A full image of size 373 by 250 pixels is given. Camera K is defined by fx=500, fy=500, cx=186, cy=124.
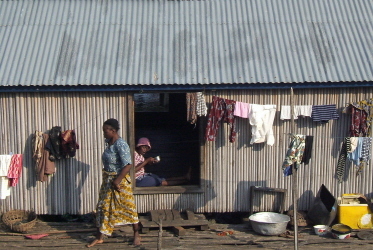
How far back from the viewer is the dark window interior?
471 inches

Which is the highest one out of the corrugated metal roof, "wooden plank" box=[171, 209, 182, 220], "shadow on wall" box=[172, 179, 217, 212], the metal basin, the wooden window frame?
the corrugated metal roof

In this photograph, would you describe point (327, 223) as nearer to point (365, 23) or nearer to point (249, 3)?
point (365, 23)

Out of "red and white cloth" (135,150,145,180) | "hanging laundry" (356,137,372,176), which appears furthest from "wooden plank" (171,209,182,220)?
"hanging laundry" (356,137,372,176)

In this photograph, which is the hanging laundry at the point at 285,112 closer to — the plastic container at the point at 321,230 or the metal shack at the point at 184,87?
the metal shack at the point at 184,87

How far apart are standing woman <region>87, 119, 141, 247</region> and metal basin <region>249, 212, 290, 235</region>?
6.64 feet

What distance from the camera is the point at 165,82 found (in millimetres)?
8203

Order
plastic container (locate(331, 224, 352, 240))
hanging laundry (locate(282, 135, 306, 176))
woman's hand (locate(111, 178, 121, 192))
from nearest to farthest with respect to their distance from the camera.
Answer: woman's hand (locate(111, 178, 121, 192)) < hanging laundry (locate(282, 135, 306, 176)) < plastic container (locate(331, 224, 352, 240))

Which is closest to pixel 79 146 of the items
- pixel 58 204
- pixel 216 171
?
pixel 58 204

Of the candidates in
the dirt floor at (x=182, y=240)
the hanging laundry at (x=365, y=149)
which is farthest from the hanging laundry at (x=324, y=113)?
the dirt floor at (x=182, y=240)

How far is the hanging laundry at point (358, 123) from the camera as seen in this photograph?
331 inches

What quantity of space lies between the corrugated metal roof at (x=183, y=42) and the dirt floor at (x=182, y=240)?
8.00 feet

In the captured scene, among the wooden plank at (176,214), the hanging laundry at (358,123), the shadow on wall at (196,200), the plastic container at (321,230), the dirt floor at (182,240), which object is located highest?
the hanging laundry at (358,123)

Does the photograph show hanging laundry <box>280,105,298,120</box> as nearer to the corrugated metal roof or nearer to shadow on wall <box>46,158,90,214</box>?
the corrugated metal roof

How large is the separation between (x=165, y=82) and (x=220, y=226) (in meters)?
2.62
